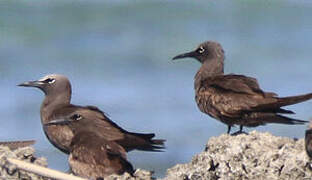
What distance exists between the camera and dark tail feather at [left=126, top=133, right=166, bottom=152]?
41.3 feet

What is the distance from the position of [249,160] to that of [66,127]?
306cm

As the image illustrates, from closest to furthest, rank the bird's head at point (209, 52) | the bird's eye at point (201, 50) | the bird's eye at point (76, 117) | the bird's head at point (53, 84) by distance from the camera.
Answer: the bird's eye at point (76, 117) → the bird's head at point (53, 84) → the bird's head at point (209, 52) → the bird's eye at point (201, 50)

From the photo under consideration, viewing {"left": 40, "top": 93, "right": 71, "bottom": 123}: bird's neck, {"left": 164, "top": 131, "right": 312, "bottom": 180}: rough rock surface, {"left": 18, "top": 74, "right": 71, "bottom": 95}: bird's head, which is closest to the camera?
{"left": 164, "top": 131, "right": 312, "bottom": 180}: rough rock surface

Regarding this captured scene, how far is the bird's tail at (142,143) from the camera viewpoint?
496 inches

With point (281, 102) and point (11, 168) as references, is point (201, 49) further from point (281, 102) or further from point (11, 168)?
point (11, 168)

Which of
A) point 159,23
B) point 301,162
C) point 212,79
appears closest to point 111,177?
point 301,162

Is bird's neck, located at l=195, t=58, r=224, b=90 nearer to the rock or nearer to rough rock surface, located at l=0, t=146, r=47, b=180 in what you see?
the rock

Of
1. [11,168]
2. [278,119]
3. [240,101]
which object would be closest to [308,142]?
[11,168]

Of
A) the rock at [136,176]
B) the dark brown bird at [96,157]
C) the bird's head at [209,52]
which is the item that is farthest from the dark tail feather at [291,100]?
the bird's head at [209,52]

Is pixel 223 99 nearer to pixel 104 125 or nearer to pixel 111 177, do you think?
pixel 104 125

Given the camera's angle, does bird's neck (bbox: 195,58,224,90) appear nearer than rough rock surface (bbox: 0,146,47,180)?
No

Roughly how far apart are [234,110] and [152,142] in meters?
0.91

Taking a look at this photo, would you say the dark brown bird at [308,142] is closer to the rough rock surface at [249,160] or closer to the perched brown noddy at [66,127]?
the rough rock surface at [249,160]

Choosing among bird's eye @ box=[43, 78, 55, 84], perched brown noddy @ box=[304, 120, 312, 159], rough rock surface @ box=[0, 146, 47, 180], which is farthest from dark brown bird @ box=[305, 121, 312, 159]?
bird's eye @ box=[43, 78, 55, 84]
